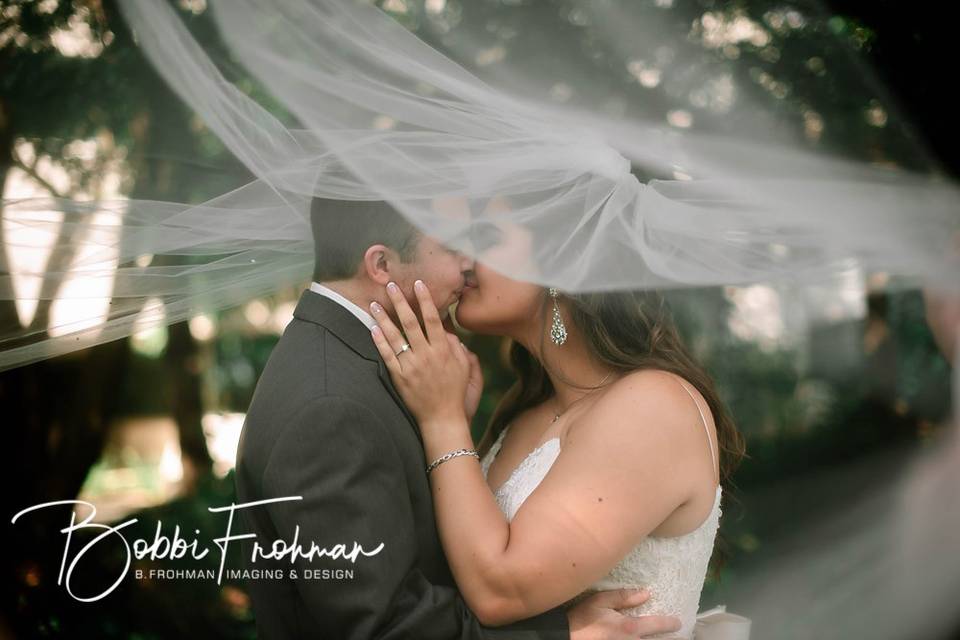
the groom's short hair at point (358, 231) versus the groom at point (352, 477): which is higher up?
the groom's short hair at point (358, 231)

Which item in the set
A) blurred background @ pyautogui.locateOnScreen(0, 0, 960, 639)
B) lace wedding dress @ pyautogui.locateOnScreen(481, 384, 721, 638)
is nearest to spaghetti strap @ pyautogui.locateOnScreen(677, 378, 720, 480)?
lace wedding dress @ pyautogui.locateOnScreen(481, 384, 721, 638)

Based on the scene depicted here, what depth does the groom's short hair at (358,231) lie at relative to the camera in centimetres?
218

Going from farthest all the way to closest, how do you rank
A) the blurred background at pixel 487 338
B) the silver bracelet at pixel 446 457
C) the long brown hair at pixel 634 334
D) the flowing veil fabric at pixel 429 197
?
the blurred background at pixel 487 338 → the long brown hair at pixel 634 334 → the silver bracelet at pixel 446 457 → the flowing veil fabric at pixel 429 197

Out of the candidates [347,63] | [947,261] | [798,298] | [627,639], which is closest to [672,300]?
[798,298]

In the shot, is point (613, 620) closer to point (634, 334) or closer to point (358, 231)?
point (634, 334)

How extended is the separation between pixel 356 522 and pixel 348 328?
53 cm

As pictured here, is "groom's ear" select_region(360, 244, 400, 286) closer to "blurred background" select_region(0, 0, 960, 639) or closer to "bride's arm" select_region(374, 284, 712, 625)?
"bride's arm" select_region(374, 284, 712, 625)

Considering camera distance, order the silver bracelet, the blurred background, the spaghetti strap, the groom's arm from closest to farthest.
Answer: the groom's arm
the silver bracelet
the spaghetti strap
the blurred background

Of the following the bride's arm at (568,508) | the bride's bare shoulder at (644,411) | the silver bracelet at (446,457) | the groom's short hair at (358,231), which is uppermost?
the groom's short hair at (358,231)

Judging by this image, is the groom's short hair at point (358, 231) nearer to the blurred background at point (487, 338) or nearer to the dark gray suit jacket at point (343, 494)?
the dark gray suit jacket at point (343, 494)

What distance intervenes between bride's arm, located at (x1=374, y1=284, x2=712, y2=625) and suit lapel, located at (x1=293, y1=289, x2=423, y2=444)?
0.9 inches

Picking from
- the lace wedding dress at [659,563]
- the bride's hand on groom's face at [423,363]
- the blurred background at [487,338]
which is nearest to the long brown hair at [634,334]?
the lace wedding dress at [659,563]

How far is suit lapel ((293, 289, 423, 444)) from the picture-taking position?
2107mm

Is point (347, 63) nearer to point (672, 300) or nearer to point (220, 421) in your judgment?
point (672, 300)
